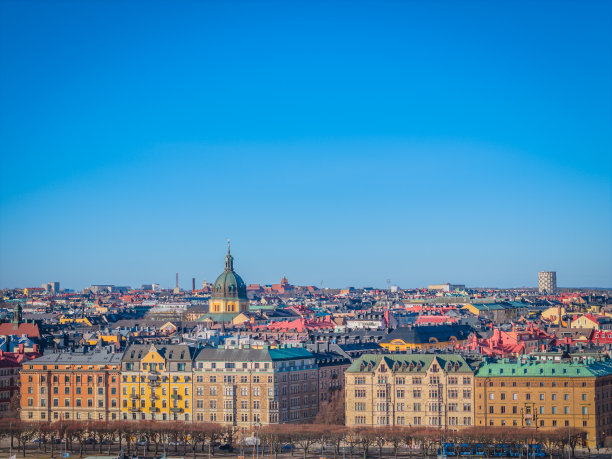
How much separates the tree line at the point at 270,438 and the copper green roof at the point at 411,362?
5.36 m

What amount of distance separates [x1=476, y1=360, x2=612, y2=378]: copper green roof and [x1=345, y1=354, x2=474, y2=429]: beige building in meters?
1.77

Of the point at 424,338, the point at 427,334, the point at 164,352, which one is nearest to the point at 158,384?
the point at 164,352

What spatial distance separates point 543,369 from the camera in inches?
4040

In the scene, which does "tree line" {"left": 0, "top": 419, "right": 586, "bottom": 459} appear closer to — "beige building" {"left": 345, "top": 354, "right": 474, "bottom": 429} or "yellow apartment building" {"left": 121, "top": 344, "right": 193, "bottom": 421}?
"beige building" {"left": 345, "top": 354, "right": 474, "bottom": 429}

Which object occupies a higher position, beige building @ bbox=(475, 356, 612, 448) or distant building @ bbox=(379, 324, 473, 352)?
distant building @ bbox=(379, 324, 473, 352)

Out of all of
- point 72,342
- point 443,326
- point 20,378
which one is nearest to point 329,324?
point 443,326

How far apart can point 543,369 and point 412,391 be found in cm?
Result: 1024

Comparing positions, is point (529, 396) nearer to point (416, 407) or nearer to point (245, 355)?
point (416, 407)

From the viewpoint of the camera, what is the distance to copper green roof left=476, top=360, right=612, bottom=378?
10144 centimetres

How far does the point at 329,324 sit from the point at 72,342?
53.0m

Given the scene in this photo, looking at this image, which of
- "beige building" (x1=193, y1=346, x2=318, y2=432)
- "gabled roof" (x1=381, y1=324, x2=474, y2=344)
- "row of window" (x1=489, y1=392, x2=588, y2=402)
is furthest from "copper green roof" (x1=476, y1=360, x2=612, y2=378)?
"gabled roof" (x1=381, y1=324, x2=474, y2=344)

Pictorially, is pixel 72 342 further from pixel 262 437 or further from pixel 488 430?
pixel 488 430

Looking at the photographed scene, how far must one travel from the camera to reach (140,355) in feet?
380

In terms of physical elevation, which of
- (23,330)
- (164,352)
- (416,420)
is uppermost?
(23,330)
